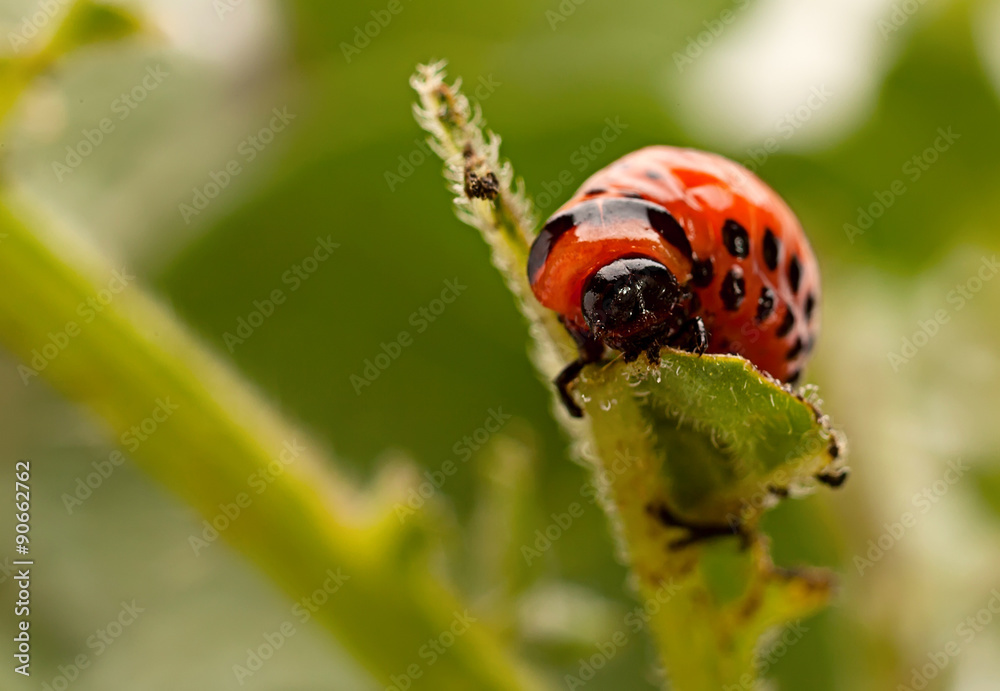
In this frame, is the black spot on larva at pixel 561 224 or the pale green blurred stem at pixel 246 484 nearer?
the black spot on larva at pixel 561 224

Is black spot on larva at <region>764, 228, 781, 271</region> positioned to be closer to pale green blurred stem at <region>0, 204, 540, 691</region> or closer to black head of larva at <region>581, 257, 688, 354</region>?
black head of larva at <region>581, 257, 688, 354</region>

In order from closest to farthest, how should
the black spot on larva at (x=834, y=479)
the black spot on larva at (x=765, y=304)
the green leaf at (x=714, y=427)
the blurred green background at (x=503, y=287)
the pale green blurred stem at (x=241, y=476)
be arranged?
1. the green leaf at (x=714, y=427)
2. the black spot on larva at (x=834, y=479)
3. the black spot on larva at (x=765, y=304)
4. the pale green blurred stem at (x=241, y=476)
5. the blurred green background at (x=503, y=287)

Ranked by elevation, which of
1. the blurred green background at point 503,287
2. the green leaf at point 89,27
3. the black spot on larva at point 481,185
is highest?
the green leaf at point 89,27

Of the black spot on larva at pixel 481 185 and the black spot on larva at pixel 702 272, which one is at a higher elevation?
the black spot on larva at pixel 481 185

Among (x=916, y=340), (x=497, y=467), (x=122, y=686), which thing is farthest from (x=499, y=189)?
(x=916, y=340)

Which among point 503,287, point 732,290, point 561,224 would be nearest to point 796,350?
point 732,290

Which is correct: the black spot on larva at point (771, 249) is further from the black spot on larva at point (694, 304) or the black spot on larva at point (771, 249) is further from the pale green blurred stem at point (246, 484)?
the pale green blurred stem at point (246, 484)

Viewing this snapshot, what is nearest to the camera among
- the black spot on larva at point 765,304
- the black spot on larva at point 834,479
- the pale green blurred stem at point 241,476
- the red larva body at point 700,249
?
the black spot on larva at point 834,479

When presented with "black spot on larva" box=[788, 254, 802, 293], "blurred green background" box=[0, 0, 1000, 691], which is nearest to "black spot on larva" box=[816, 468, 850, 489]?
"black spot on larva" box=[788, 254, 802, 293]

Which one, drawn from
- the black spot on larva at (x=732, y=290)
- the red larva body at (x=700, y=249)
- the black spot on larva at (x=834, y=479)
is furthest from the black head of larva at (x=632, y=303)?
the black spot on larva at (x=834, y=479)
